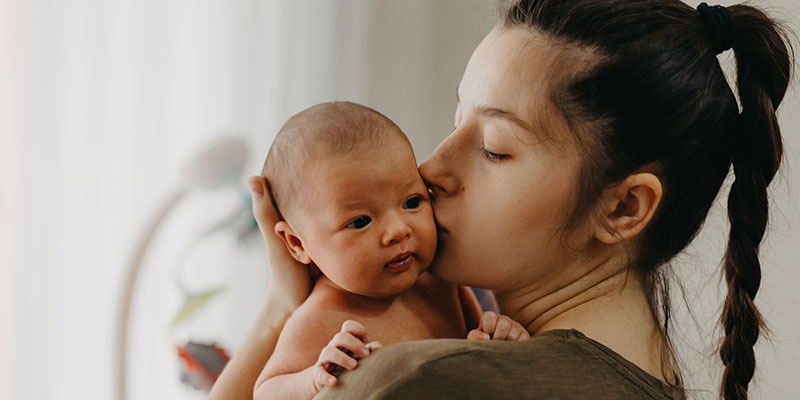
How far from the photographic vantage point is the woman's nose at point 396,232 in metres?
1.06

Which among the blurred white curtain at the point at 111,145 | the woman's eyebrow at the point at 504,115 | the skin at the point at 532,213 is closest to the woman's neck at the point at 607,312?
the skin at the point at 532,213

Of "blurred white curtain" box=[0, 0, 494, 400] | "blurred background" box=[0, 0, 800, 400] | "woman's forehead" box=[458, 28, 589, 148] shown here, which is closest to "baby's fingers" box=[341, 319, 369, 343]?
"woman's forehead" box=[458, 28, 589, 148]

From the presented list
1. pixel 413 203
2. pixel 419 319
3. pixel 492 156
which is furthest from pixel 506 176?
pixel 419 319

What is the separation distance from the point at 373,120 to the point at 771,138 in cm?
53

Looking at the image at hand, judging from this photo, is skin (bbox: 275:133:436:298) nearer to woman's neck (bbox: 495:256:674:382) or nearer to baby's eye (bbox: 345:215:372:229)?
baby's eye (bbox: 345:215:372:229)

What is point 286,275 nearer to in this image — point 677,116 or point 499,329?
point 499,329

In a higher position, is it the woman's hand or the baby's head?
the baby's head

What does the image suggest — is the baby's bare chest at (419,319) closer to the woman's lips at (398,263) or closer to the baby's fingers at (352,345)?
the woman's lips at (398,263)

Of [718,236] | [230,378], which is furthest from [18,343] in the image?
[718,236]

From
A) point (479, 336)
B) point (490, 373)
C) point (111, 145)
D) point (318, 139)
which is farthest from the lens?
point (111, 145)

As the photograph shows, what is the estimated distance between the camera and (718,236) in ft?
6.81

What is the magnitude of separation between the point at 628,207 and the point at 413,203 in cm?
28

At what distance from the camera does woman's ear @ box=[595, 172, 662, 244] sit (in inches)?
40.1

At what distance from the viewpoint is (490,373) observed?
2.77 feet
